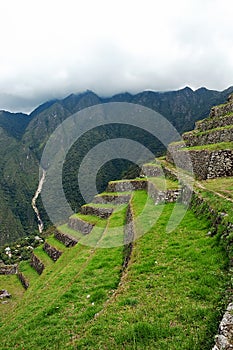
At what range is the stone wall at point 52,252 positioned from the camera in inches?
1195

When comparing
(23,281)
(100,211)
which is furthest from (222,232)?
(23,281)

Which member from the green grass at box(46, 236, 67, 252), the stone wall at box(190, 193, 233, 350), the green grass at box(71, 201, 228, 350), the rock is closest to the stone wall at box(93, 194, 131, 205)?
the green grass at box(46, 236, 67, 252)

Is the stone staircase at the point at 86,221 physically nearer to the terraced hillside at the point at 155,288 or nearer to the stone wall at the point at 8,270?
the stone wall at the point at 8,270

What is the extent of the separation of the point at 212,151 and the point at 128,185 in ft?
47.5

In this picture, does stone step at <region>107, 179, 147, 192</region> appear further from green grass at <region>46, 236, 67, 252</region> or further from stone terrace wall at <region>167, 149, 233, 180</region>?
green grass at <region>46, 236, 67, 252</region>

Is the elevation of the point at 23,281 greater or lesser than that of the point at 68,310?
lesser

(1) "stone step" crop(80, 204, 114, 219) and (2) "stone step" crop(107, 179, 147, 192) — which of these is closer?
(1) "stone step" crop(80, 204, 114, 219)

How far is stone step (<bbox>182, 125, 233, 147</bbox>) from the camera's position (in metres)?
22.0

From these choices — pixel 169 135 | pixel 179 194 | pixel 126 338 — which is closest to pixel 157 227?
pixel 179 194

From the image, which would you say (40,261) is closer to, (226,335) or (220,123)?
(220,123)

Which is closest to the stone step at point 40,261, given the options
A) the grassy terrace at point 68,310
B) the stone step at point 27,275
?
the stone step at point 27,275

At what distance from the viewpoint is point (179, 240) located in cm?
1191

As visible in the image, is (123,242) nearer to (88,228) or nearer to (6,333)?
(6,333)

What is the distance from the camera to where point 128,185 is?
3259cm
